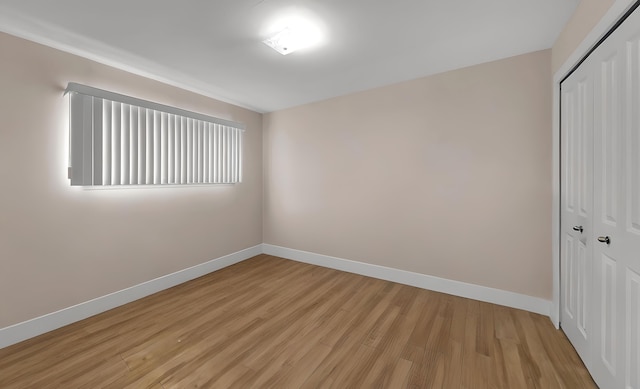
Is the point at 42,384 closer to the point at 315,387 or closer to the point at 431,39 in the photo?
the point at 315,387

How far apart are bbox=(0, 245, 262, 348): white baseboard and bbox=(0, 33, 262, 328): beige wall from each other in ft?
0.19

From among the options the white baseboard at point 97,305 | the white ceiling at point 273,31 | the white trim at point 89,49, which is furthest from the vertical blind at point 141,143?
the white baseboard at point 97,305

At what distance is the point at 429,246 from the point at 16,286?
3.98 m

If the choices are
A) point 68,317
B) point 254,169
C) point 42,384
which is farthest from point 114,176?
point 254,169

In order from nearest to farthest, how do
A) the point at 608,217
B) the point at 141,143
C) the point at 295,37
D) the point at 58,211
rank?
1. the point at 608,217
2. the point at 295,37
3. the point at 58,211
4. the point at 141,143

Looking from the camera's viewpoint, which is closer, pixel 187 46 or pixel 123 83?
pixel 187 46

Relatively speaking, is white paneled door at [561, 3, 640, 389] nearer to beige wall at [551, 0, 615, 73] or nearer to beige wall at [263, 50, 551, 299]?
beige wall at [551, 0, 615, 73]

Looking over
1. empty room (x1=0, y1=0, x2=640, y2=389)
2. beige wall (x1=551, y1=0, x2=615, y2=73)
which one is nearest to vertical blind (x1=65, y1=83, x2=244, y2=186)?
empty room (x1=0, y1=0, x2=640, y2=389)

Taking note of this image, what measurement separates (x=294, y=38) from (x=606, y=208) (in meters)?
2.52

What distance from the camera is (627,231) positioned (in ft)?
4.24

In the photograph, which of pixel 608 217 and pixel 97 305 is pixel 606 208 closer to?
pixel 608 217

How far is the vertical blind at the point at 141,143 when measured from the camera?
7.46 feet

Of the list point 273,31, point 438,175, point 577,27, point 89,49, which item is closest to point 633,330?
point 438,175

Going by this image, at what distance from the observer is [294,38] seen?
2.08 meters
